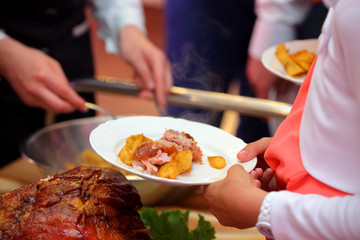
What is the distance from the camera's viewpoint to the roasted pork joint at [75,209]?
2.25 ft

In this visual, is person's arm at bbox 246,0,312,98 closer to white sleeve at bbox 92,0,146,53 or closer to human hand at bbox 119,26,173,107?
human hand at bbox 119,26,173,107

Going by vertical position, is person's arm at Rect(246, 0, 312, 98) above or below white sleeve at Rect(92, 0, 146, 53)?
above

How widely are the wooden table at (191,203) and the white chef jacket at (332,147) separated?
317 mm

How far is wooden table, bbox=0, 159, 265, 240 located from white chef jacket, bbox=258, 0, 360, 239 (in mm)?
317

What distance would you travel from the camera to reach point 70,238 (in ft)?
2.23

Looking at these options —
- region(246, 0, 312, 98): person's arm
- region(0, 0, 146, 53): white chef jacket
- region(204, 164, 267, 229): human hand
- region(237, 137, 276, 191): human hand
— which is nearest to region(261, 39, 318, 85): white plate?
region(246, 0, 312, 98): person's arm

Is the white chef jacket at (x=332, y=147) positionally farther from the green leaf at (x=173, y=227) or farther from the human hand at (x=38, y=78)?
the human hand at (x=38, y=78)

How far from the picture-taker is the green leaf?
0.91 meters

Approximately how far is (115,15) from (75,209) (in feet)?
4.32

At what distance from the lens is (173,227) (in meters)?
0.92

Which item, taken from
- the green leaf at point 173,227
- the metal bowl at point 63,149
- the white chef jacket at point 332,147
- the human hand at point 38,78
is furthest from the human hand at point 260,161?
the human hand at point 38,78

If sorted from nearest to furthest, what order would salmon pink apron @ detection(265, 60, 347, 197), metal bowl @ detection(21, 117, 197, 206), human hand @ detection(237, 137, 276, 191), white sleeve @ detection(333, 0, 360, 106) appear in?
white sleeve @ detection(333, 0, 360, 106) → salmon pink apron @ detection(265, 60, 347, 197) → human hand @ detection(237, 137, 276, 191) → metal bowl @ detection(21, 117, 197, 206)

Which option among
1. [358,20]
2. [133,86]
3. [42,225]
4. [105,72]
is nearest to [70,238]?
[42,225]

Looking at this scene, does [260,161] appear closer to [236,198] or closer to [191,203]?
[236,198]
